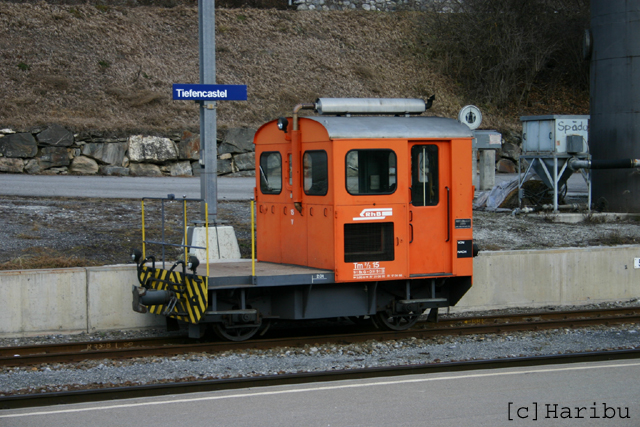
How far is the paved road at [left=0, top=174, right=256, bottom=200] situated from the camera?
18481 mm

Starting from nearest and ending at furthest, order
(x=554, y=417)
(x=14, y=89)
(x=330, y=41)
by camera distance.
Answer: (x=554, y=417)
(x=14, y=89)
(x=330, y=41)

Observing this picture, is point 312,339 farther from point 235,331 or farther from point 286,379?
point 286,379

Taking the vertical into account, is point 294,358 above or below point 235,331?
below

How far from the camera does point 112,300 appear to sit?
10.1 m

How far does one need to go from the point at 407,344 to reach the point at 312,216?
84.6 inches

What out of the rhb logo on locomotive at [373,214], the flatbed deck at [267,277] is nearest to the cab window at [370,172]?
the rhb logo on locomotive at [373,214]

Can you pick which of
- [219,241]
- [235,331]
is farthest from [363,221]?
[219,241]

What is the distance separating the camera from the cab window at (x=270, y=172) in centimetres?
993

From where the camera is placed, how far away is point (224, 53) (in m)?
31.9

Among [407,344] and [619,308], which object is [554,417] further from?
[619,308]

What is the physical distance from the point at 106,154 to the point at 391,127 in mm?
16879

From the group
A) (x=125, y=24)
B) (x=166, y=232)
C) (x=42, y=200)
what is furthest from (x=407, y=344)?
(x=125, y=24)

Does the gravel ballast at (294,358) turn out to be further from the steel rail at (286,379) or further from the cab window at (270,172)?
the cab window at (270,172)

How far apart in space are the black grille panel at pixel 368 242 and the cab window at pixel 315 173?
0.63 m
